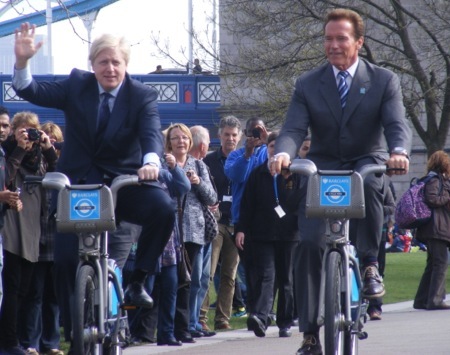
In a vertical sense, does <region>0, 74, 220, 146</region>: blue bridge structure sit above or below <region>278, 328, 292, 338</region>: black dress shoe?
above

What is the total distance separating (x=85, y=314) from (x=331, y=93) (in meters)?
2.05

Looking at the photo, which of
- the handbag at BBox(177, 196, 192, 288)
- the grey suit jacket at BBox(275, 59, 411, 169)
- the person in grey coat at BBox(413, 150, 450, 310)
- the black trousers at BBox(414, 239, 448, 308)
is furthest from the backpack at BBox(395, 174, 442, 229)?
the grey suit jacket at BBox(275, 59, 411, 169)

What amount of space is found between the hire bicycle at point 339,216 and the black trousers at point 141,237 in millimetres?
849

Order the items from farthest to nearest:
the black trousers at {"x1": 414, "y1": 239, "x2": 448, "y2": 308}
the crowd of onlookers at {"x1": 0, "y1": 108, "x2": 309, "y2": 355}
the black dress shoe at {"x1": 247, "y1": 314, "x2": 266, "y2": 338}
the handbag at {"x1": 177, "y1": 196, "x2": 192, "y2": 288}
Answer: the black trousers at {"x1": 414, "y1": 239, "x2": 448, "y2": 308} < the black dress shoe at {"x1": 247, "y1": 314, "x2": 266, "y2": 338} < the handbag at {"x1": 177, "y1": 196, "x2": 192, "y2": 288} < the crowd of onlookers at {"x1": 0, "y1": 108, "x2": 309, "y2": 355}

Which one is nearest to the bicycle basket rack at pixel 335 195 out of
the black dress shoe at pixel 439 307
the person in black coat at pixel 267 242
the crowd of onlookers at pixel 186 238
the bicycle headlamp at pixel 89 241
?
the bicycle headlamp at pixel 89 241

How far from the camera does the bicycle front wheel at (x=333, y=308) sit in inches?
270

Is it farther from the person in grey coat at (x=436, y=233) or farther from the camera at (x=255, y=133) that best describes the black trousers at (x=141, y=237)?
the person in grey coat at (x=436, y=233)

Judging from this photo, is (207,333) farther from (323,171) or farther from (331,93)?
(323,171)

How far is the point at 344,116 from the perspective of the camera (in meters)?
7.55

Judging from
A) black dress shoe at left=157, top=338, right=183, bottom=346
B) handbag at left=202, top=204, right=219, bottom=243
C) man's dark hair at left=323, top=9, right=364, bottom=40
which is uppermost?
man's dark hair at left=323, top=9, right=364, bottom=40

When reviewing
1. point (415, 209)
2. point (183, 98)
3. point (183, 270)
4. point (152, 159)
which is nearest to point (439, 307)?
point (415, 209)

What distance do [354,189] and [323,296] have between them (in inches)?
25.1

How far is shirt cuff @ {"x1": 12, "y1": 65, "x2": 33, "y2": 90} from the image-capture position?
725cm

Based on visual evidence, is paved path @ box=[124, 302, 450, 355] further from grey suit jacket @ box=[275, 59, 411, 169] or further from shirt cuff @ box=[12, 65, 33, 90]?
shirt cuff @ box=[12, 65, 33, 90]
